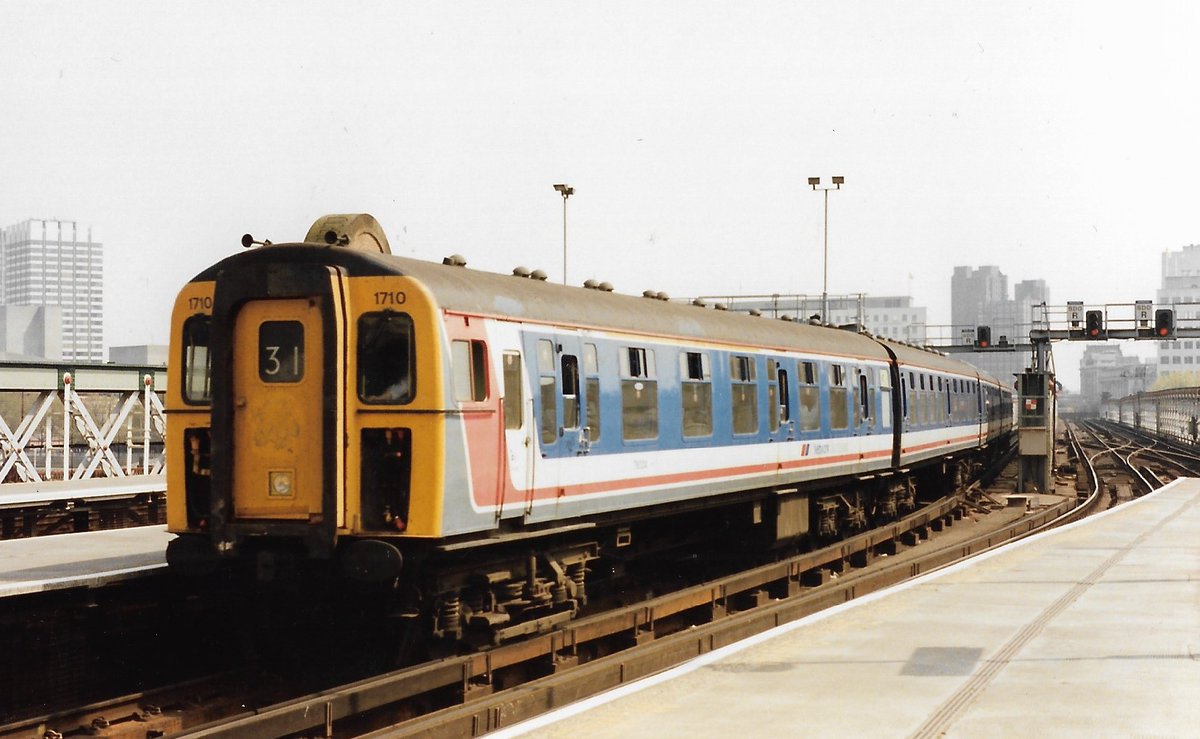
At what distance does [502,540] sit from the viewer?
11.5 metres

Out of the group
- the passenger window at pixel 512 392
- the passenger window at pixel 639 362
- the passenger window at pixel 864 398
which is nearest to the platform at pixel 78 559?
the passenger window at pixel 512 392

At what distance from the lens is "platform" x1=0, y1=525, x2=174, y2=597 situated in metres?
12.2

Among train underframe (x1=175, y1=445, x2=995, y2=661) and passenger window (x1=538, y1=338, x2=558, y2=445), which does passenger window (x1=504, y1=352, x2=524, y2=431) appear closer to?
passenger window (x1=538, y1=338, x2=558, y2=445)

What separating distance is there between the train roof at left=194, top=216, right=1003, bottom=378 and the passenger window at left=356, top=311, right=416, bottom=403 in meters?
0.38

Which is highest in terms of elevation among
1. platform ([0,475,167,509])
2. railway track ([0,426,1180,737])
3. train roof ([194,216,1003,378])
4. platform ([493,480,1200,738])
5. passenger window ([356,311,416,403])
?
train roof ([194,216,1003,378])

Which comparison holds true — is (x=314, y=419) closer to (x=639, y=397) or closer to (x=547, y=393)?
(x=547, y=393)

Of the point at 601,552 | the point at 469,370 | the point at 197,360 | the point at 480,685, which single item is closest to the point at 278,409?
the point at 197,360

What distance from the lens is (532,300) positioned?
12.6 m

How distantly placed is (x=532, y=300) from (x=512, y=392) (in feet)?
3.83

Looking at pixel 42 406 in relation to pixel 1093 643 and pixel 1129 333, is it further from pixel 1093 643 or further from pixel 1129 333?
pixel 1129 333

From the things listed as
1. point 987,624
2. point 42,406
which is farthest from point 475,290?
point 42,406

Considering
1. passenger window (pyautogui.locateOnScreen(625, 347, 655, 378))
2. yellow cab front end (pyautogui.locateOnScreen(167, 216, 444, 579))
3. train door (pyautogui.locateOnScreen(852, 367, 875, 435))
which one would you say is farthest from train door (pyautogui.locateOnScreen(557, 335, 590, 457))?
train door (pyautogui.locateOnScreen(852, 367, 875, 435))

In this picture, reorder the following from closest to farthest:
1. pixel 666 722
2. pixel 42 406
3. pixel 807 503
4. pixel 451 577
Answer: pixel 666 722, pixel 451 577, pixel 807 503, pixel 42 406

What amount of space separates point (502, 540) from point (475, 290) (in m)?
2.19
